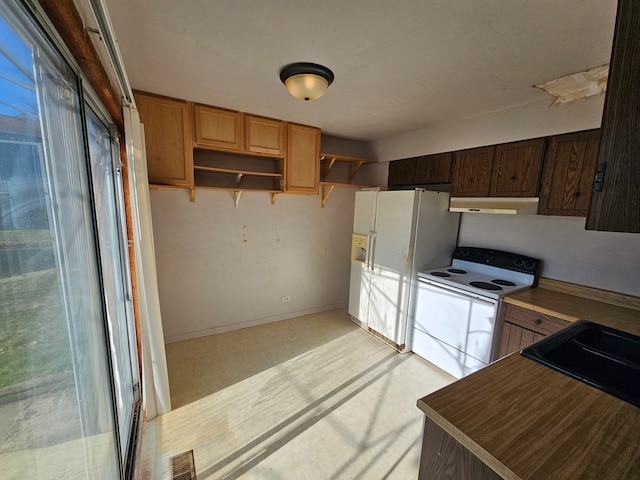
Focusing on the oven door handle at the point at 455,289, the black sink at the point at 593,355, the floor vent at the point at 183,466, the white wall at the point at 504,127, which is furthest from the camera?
the oven door handle at the point at 455,289

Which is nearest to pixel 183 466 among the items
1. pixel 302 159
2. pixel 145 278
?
pixel 145 278

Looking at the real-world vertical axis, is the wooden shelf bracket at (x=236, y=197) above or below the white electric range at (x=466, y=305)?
above

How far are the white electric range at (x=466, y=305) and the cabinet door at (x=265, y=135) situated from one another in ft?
6.82

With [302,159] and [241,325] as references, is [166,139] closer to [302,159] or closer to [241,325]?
[302,159]

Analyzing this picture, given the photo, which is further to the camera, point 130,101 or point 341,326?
point 341,326

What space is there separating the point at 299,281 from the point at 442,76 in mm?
2739

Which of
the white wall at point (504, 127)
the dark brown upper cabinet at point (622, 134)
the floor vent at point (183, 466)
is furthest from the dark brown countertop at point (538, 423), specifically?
the white wall at point (504, 127)

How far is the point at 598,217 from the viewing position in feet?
2.33

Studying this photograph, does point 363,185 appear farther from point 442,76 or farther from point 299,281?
point 442,76

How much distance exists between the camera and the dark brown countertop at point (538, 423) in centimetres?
64

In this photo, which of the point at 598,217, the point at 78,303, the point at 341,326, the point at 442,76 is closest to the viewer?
the point at 598,217

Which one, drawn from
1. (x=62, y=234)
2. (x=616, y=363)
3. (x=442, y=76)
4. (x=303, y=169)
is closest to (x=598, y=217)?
(x=616, y=363)

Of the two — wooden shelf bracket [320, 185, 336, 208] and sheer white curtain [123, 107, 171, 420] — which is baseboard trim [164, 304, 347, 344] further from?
wooden shelf bracket [320, 185, 336, 208]

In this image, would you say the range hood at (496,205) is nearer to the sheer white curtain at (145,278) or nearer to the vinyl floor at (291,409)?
the vinyl floor at (291,409)
